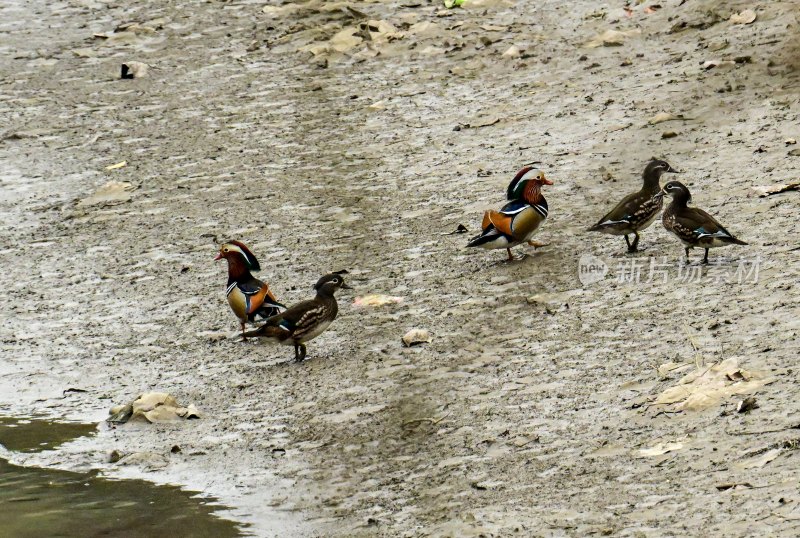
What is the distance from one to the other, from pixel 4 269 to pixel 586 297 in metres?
5.69

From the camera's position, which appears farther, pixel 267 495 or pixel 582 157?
pixel 582 157

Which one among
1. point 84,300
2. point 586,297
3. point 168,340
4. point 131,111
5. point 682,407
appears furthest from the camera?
point 131,111

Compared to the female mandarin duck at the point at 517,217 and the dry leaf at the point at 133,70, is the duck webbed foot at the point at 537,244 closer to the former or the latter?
the female mandarin duck at the point at 517,217

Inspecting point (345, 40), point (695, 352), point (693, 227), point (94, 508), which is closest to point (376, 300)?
point (693, 227)

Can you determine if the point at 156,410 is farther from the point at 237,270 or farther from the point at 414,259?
the point at 414,259

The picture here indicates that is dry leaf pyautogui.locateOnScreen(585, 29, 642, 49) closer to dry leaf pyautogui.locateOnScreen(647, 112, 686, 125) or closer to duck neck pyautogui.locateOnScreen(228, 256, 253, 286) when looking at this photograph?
dry leaf pyautogui.locateOnScreen(647, 112, 686, 125)

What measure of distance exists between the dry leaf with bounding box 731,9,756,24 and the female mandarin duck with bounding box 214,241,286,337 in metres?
6.96

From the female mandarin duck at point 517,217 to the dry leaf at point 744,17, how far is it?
4.96m

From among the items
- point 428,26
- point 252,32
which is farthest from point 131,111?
point 428,26

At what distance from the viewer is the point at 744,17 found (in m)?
14.6

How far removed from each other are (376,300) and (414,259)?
2.84 feet

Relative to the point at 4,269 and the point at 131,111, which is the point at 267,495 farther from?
the point at 131,111

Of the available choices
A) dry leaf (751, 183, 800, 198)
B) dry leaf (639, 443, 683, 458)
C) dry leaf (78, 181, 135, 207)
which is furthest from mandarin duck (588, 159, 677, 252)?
dry leaf (78, 181, 135, 207)

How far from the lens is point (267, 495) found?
25.8 ft
